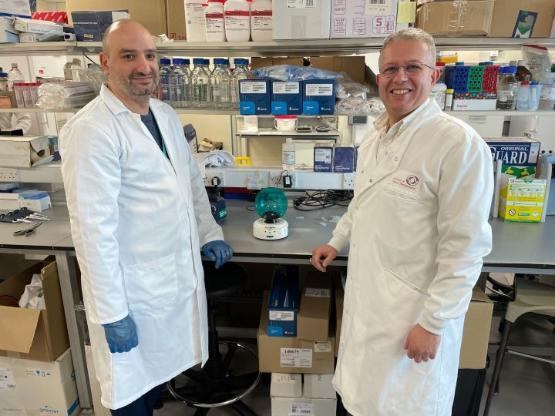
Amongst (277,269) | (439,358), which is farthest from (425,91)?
(277,269)

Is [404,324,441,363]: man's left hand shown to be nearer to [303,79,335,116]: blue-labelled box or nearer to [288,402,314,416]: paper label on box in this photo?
[288,402,314,416]: paper label on box

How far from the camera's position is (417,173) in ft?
3.87

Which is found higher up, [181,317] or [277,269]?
[181,317]

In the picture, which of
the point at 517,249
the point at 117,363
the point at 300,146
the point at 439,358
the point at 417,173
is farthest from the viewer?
the point at 300,146

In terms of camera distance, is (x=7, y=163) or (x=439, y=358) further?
(x=7, y=163)

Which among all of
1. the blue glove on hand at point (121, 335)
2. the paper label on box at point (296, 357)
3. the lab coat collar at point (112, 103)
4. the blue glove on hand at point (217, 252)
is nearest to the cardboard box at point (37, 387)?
the blue glove on hand at point (121, 335)

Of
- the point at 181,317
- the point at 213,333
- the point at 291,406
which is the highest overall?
the point at 181,317

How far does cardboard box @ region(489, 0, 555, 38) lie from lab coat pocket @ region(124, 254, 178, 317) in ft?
5.65

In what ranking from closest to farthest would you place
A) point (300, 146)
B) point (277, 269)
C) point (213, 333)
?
point (213, 333)
point (277, 269)
point (300, 146)

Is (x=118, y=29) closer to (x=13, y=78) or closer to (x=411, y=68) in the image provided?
(x=411, y=68)

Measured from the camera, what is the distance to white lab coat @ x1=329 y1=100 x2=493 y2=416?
111 cm

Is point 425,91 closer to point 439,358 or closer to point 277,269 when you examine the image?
point 439,358

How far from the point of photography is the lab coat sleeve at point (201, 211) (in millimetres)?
1764

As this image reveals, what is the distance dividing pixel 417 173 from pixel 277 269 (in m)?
1.26
